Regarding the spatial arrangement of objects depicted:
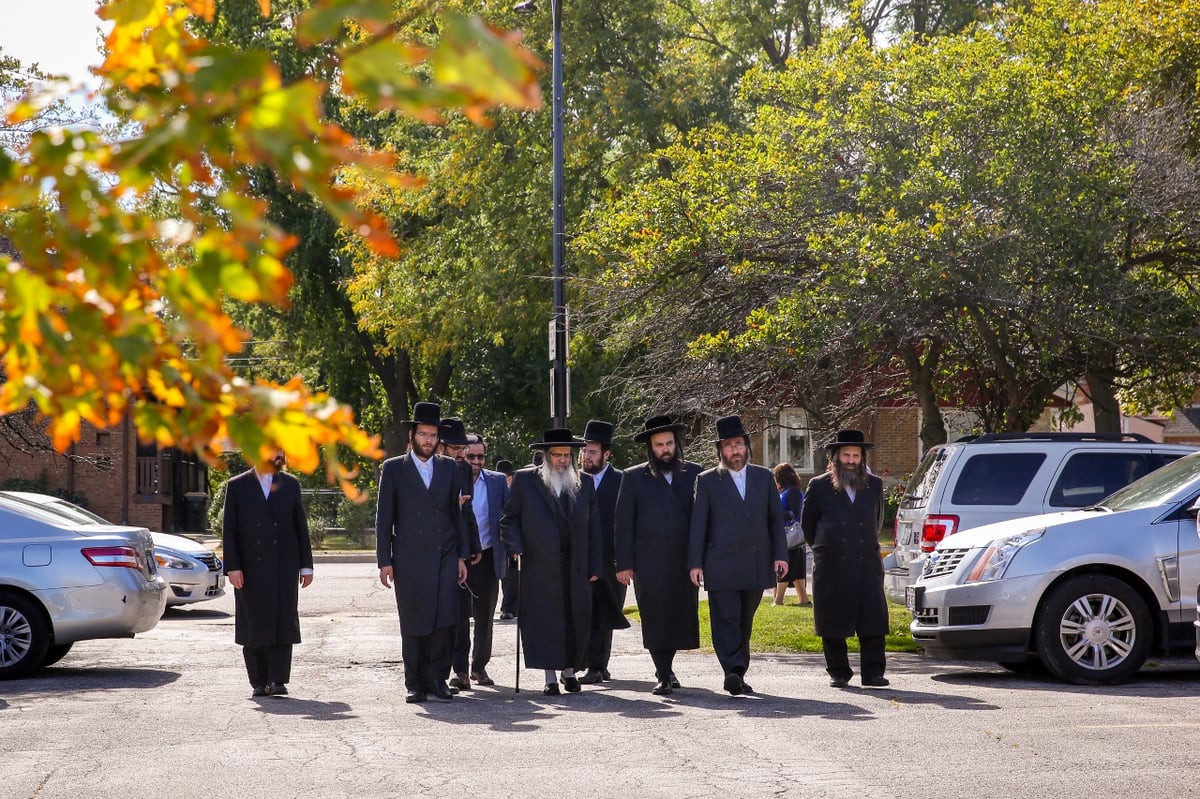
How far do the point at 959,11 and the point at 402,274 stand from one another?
1389cm

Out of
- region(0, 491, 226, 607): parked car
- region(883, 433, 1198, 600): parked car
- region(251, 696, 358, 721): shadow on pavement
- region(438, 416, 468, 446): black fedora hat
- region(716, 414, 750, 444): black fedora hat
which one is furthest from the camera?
region(0, 491, 226, 607): parked car

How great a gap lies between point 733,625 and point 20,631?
5.79m

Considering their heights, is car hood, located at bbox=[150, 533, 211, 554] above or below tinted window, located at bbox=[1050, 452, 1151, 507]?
below

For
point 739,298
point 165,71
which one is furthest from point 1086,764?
point 739,298

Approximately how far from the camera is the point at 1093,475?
1420 cm

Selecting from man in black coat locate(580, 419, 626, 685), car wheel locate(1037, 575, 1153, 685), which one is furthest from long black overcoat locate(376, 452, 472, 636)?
car wheel locate(1037, 575, 1153, 685)

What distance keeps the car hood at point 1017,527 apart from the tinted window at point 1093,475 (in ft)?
5.19

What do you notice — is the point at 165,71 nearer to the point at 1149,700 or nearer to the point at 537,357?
the point at 1149,700

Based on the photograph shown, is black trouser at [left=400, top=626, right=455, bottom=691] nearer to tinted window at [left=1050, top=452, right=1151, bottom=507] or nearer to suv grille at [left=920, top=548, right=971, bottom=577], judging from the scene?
suv grille at [left=920, top=548, right=971, bottom=577]

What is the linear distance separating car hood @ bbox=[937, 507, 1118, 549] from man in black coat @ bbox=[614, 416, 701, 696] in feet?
7.12

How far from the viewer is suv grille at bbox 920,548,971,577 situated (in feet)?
40.2

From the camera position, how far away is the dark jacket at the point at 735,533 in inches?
460

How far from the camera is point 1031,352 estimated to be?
17.8 m

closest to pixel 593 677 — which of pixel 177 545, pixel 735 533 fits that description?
pixel 735 533
